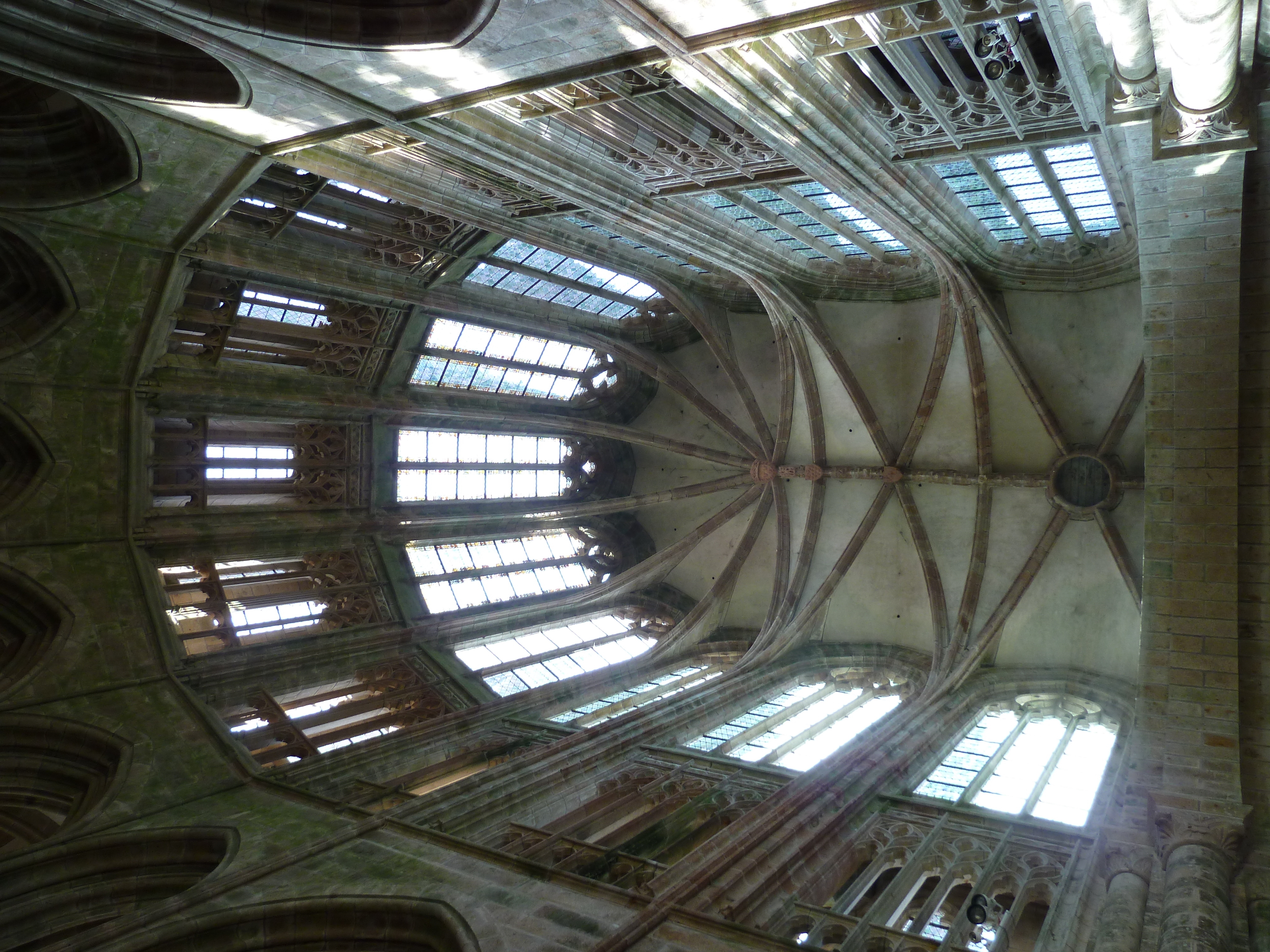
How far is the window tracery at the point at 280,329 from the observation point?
44.4 feet

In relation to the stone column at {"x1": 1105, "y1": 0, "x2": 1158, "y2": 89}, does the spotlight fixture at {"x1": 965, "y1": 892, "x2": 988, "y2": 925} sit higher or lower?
lower

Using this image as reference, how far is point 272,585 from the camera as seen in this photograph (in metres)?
15.4

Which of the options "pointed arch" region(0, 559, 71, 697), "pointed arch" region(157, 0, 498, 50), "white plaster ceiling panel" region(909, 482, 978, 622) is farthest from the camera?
"white plaster ceiling panel" region(909, 482, 978, 622)

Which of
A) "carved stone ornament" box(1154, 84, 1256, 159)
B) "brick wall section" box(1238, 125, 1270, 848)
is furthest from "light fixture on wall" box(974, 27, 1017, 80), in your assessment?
"brick wall section" box(1238, 125, 1270, 848)

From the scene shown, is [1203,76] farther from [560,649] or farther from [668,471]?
[668,471]

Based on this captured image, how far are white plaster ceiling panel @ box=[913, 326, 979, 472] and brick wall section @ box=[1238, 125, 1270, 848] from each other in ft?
24.8

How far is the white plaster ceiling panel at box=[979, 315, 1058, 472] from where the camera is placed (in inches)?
687

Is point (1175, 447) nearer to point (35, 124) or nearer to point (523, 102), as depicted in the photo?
point (523, 102)

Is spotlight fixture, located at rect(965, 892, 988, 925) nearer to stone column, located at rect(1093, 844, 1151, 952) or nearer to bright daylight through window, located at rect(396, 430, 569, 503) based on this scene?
stone column, located at rect(1093, 844, 1151, 952)

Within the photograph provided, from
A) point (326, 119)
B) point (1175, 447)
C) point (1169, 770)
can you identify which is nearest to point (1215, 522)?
point (1175, 447)

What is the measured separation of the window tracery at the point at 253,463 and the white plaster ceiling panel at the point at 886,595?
33.5 feet

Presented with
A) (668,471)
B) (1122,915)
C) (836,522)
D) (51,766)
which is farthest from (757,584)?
(51,766)

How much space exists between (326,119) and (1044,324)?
12988 mm

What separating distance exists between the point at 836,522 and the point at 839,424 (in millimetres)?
2187
